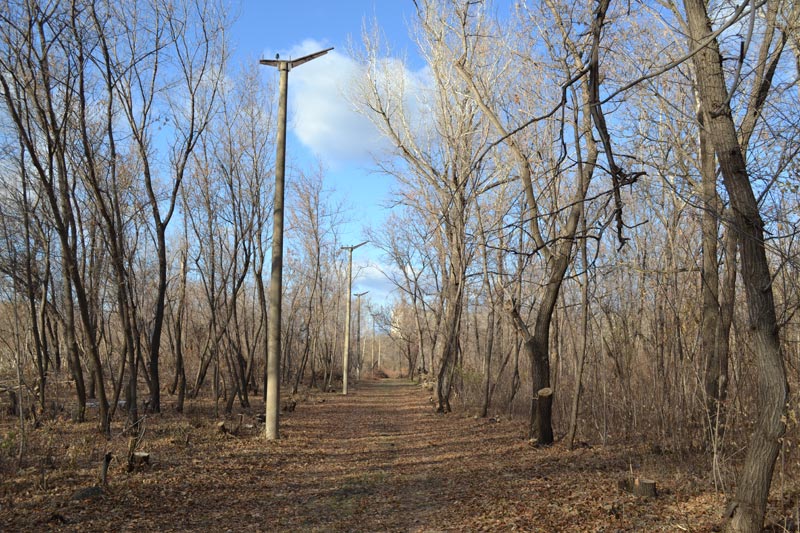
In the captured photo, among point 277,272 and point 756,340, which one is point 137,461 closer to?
point 277,272

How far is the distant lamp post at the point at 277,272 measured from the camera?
1097 cm

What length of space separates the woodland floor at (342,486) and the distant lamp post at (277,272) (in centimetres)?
70

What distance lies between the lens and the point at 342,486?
756 centimetres

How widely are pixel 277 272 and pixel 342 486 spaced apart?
472 cm

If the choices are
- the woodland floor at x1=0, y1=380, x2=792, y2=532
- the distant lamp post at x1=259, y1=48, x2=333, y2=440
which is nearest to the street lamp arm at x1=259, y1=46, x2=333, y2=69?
the distant lamp post at x1=259, y1=48, x2=333, y2=440

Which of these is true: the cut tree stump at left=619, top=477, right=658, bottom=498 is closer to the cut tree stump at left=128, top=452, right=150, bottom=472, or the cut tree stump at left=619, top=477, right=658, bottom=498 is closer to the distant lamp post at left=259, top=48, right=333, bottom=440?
the cut tree stump at left=128, top=452, right=150, bottom=472

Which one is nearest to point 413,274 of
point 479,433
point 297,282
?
point 297,282

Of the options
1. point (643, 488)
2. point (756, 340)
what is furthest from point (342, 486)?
point (756, 340)

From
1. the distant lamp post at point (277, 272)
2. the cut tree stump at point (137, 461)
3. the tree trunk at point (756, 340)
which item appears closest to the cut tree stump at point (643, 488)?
the tree trunk at point (756, 340)

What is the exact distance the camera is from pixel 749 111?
7.45 metres

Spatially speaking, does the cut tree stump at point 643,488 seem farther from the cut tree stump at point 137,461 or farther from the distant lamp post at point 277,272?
the distant lamp post at point 277,272

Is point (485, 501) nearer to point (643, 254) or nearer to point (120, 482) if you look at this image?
point (120, 482)

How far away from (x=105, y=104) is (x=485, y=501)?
10.1 meters

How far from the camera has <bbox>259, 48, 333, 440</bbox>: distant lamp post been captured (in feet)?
36.0
